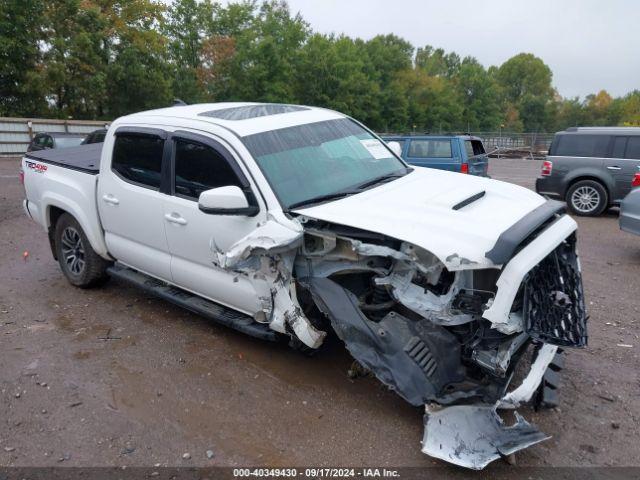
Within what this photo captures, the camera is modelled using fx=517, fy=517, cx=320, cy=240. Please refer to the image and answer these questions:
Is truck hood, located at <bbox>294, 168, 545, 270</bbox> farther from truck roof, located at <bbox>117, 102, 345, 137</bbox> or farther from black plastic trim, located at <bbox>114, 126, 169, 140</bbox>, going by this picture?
black plastic trim, located at <bbox>114, 126, 169, 140</bbox>

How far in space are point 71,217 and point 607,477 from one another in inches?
206

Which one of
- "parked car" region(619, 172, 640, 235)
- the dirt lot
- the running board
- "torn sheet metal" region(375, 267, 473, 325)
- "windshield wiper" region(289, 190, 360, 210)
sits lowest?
the dirt lot

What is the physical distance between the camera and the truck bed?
5.25m

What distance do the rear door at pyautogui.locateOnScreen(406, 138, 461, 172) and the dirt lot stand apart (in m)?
6.68

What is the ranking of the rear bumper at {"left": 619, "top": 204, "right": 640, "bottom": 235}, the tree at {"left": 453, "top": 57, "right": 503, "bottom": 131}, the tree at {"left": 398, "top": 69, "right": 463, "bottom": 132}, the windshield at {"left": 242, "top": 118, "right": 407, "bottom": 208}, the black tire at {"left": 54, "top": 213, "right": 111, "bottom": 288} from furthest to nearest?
the tree at {"left": 453, "top": 57, "right": 503, "bottom": 131} < the tree at {"left": 398, "top": 69, "right": 463, "bottom": 132} < the rear bumper at {"left": 619, "top": 204, "right": 640, "bottom": 235} < the black tire at {"left": 54, "top": 213, "right": 111, "bottom": 288} < the windshield at {"left": 242, "top": 118, "right": 407, "bottom": 208}

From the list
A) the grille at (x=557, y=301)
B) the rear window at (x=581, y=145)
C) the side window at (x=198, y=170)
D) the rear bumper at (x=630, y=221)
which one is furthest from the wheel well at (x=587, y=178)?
the side window at (x=198, y=170)

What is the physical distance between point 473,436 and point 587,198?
9120 millimetres

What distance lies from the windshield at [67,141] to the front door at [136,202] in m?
11.2

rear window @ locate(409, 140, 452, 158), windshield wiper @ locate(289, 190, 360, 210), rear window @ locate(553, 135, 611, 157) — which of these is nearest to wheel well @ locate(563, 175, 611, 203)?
rear window @ locate(553, 135, 611, 157)

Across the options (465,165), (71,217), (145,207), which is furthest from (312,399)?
(465,165)

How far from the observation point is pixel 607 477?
282 centimetres

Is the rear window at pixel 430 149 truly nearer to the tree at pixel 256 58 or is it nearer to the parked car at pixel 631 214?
the parked car at pixel 631 214

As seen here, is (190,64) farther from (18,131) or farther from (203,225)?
(203,225)

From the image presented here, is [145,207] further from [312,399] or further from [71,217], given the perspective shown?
[312,399]
